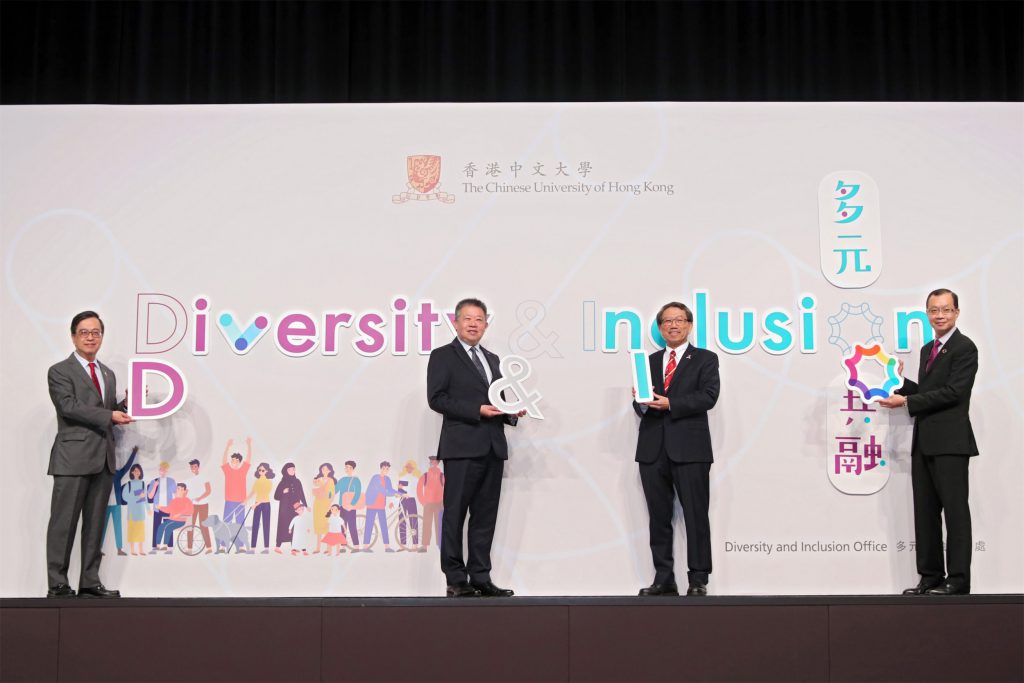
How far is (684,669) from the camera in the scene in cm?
443

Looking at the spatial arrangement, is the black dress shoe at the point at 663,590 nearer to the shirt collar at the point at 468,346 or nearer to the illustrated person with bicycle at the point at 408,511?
the illustrated person with bicycle at the point at 408,511

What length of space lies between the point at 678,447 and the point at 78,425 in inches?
116

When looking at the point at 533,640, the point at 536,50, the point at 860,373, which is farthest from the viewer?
the point at 536,50

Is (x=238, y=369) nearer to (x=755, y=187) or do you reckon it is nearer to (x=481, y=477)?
(x=481, y=477)

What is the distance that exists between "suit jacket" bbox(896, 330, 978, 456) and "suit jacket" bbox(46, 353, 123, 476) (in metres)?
3.94

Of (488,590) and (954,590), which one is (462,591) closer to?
(488,590)

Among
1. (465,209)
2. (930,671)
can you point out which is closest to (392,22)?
(465,209)

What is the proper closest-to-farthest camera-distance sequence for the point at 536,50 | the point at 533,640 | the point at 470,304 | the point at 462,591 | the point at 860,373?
the point at 533,640 → the point at 462,591 → the point at 470,304 → the point at 860,373 → the point at 536,50

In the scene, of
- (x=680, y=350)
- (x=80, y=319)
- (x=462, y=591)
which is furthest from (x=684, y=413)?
(x=80, y=319)

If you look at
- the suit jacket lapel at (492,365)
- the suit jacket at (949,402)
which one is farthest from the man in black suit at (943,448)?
the suit jacket lapel at (492,365)

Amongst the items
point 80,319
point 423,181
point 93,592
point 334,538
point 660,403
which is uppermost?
point 423,181

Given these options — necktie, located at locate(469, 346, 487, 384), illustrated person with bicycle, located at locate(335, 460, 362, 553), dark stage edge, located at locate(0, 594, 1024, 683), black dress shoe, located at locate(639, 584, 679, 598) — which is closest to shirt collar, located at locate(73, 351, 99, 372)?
dark stage edge, located at locate(0, 594, 1024, 683)

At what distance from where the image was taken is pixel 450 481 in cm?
474

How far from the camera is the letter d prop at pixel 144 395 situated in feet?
16.0
